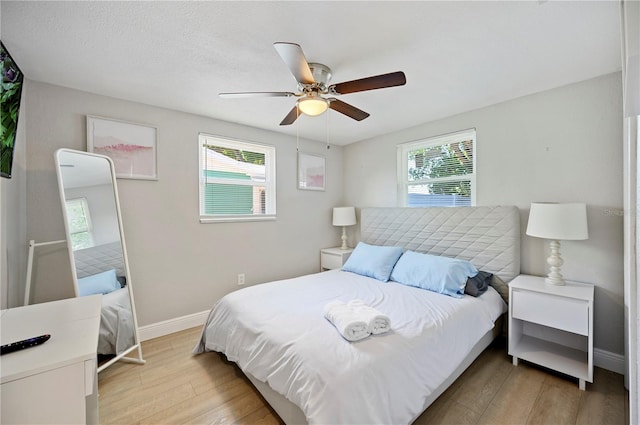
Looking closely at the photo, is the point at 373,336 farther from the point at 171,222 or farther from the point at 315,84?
the point at 171,222

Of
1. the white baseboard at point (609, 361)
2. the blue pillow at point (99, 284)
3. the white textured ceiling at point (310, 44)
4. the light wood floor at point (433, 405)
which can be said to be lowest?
the light wood floor at point (433, 405)

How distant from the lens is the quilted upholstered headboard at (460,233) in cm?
246

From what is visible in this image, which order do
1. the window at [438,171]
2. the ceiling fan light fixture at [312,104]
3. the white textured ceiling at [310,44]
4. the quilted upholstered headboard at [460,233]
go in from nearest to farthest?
the white textured ceiling at [310,44] → the ceiling fan light fixture at [312,104] → the quilted upholstered headboard at [460,233] → the window at [438,171]

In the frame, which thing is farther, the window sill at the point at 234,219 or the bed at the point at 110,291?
the window sill at the point at 234,219

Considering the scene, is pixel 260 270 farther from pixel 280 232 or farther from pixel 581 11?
pixel 581 11

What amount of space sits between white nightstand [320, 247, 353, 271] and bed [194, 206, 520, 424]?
63 cm

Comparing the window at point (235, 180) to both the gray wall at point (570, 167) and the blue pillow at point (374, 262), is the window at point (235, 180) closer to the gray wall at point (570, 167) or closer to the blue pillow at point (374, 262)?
the blue pillow at point (374, 262)

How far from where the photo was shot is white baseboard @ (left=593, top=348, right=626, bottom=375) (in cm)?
201

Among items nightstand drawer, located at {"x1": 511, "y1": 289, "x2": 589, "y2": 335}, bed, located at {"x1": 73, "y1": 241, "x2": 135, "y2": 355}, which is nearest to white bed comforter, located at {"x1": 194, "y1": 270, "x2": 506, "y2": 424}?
nightstand drawer, located at {"x1": 511, "y1": 289, "x2": 589, "y2": 335}

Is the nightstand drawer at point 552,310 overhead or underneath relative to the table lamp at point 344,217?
underneath

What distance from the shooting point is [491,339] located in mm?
2383

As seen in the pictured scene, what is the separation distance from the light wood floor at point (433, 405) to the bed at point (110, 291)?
8.6 inches

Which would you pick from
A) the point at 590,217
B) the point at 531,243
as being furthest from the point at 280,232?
the point at 590,217

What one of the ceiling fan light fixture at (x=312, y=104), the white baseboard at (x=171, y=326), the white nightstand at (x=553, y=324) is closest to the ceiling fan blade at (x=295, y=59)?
the ceiling fan light fixture at (x=312, y=104)
